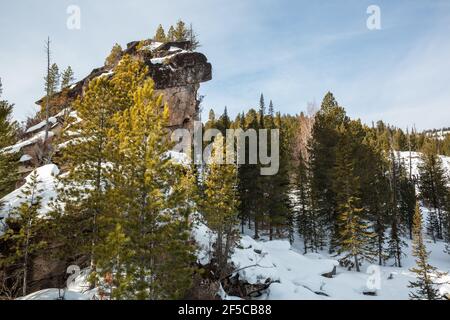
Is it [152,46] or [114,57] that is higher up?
Answer: [152,46]

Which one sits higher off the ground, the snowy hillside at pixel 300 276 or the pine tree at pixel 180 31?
the pine tree at pixel 180 31

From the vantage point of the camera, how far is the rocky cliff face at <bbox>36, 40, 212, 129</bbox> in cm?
4206

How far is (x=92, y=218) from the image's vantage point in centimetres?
1767

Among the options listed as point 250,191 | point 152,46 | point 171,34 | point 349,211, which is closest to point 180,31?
point 171,34

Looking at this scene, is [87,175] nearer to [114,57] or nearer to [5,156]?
[5,156]

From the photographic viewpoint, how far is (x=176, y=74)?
4266cm

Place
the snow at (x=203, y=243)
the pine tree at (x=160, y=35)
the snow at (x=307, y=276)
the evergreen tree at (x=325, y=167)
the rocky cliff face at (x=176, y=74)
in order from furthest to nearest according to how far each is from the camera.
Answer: the pine tree at (x=160, y=35), the rocky cliff face at (x=176, y=74), the evergreen tree at (x=325, y=167), the snow at (x=307, y=276), the snow at (x=203, y=243)

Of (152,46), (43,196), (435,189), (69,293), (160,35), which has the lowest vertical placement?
(69,293)

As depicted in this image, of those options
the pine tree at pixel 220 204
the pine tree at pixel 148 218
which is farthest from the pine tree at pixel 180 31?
the pine tree at pixel 148 218

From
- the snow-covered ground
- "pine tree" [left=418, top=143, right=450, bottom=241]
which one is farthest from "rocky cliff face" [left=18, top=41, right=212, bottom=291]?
"pine tree" [left=418, top=143, right=450, bottom=241]

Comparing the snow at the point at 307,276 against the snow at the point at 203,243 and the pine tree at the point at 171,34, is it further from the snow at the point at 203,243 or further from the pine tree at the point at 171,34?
the pine tree at the point at 171,34

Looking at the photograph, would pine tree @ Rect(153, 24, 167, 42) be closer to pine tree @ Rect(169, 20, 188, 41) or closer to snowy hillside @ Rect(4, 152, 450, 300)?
pine tree @ Rect(169, 20, 188, 41)

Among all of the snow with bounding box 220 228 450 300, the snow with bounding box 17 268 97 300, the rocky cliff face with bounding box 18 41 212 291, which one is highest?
the rocky cliff face with bounding box 18 41 212 291

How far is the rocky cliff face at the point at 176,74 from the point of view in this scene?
42.1 m
